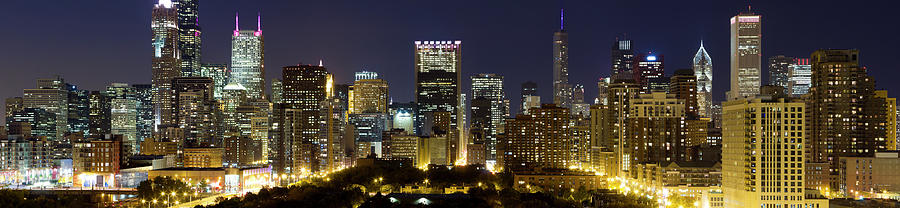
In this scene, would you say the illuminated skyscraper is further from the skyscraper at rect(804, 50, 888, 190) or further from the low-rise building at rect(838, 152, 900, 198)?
the skyscraper at rect(804, 50, 888, 190)

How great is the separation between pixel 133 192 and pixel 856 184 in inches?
3876

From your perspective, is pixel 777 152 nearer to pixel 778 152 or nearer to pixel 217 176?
pixel 778 152

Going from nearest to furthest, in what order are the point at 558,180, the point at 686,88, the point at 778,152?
the point at 778,152 < the point at 558,180 < the point at 686,88

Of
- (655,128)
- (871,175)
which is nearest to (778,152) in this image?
(871,175)

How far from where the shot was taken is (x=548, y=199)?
360ft

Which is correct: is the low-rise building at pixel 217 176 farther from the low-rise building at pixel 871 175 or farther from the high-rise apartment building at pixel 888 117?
the high-rise apartment building at pixel 888 117

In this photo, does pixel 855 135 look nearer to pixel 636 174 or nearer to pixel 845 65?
pixel 845 65

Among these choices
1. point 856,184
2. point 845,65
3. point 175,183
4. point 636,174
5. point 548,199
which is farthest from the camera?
point 636,174

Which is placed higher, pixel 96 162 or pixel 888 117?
pixel 888 117

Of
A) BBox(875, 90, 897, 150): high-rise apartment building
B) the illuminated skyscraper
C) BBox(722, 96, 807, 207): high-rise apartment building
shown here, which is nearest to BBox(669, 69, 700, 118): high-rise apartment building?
BBox(875, 90, 897, 150): high-rise apartment building

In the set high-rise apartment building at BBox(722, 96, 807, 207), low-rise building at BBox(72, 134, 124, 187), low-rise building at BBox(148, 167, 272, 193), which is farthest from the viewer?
low-rise building at BBox(72, 134, 124, 187)

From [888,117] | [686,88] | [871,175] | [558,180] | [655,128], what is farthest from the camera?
[686,88]

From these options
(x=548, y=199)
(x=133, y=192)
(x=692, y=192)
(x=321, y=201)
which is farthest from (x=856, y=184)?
(x=133, y=192)

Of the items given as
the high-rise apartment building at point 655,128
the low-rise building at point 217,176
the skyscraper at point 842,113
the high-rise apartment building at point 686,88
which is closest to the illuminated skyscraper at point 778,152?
the skyscraper at point 842,113
